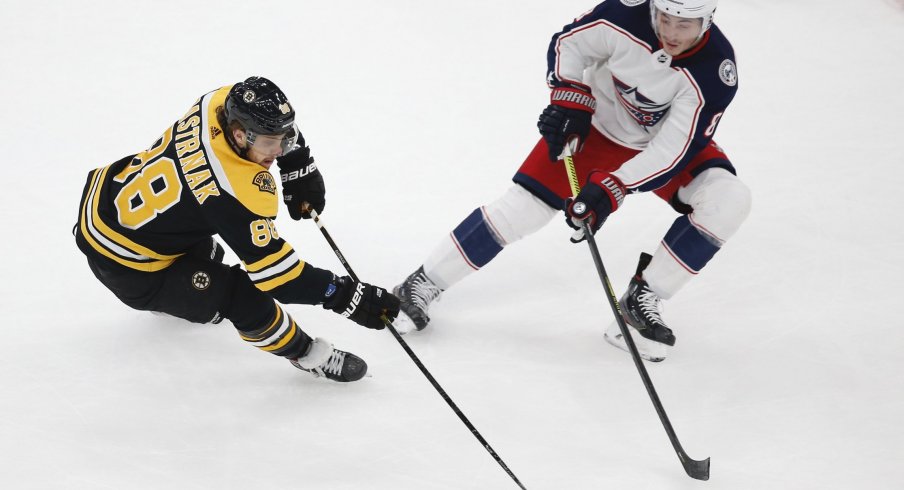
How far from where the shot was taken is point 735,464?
221cm

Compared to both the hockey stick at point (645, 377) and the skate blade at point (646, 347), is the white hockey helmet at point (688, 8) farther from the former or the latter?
the skate blade at point (646, 347)

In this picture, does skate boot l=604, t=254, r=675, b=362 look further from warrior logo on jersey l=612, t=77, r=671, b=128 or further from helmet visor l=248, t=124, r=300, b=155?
helmet visor l=248, t=124, r=300, b=155

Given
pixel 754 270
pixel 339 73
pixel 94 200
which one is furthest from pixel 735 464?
pixel 339 73

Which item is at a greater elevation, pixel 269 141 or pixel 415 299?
pixel 269 141

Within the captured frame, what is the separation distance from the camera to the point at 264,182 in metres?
2.06

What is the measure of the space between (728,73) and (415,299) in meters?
1.14

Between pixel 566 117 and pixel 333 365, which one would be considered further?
pixel 566 117

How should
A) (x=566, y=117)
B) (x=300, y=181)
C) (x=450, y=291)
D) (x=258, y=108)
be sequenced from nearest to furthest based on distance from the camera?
(x=258, y=108) → (x=566, y=117) → (x=300, y=181) → (x=450, y=291)

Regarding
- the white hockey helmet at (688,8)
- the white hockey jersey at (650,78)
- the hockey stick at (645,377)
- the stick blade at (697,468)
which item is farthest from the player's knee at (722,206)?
the stick blade at (697,468)

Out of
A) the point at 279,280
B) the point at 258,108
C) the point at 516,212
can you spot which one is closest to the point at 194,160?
the point at 258,108

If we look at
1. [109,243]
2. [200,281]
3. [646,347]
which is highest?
[109,243]

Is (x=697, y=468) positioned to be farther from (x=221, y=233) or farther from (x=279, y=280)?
(x=221, y=233)

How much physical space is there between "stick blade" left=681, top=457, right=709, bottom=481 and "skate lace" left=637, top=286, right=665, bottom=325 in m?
0.51

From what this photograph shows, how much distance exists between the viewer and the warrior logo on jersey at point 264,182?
2.05 m
